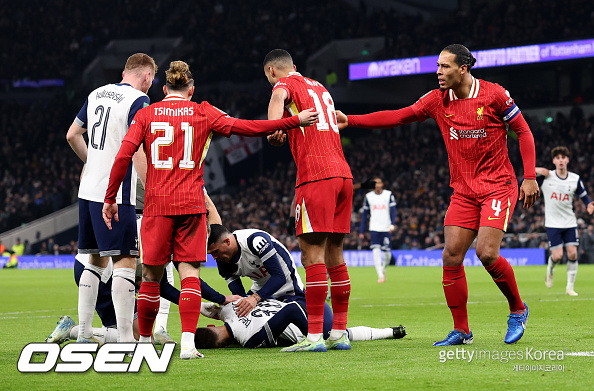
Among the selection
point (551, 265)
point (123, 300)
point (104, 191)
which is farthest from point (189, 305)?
point (551, 265)

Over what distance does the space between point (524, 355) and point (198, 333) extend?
2679mm

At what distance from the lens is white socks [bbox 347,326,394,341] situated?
7.20 metres

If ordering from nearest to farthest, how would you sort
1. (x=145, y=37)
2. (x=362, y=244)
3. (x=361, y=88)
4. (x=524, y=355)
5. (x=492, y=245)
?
(x=524, y=355)
(x=492, y=245)
(x=362, y=244)
(x=361, y=88)
(x=145, y=37)

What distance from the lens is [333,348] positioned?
658cm

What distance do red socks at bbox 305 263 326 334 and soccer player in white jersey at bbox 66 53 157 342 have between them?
1410 millimetres

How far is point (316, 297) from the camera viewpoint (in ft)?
21.0

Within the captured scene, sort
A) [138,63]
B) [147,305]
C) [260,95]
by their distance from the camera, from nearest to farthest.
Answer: [147,305]
[138,63]
[260,95]

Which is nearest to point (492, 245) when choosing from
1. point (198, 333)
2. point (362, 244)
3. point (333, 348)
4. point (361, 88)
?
point (333, 348)

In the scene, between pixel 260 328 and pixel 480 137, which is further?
pixel 260 328

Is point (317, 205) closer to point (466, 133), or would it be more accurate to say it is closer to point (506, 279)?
point (466, 133)

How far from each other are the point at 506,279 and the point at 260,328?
2.11 metres

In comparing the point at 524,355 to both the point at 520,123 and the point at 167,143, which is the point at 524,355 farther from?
the point at 167,143

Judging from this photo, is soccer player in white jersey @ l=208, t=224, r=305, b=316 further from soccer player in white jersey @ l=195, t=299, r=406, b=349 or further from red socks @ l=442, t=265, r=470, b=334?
red socks @ l=442, t=265, r=470, b=334

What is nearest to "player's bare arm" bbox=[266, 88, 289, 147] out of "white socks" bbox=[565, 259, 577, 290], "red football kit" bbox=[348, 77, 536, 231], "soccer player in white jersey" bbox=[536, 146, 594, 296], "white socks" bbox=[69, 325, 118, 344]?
"red football kit" bbox=[348, 77, 536, 231]
